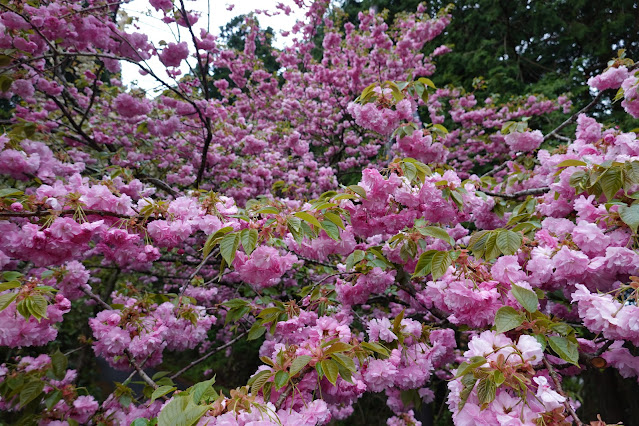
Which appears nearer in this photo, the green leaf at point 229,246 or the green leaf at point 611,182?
the green leaf at point 229,246

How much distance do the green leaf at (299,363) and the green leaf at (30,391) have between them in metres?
1.36

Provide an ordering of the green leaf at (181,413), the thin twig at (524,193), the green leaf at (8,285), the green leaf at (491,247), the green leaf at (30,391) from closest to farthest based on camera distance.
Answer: the green leaf at (181,413) → the green leaf at (8,285) → the green leaf at (491,247) → the green leaf at (30,391) → the thin twig at (524,193)

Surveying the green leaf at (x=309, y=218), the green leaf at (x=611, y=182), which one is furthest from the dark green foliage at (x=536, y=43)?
the green leaf at (x=309, y=218)

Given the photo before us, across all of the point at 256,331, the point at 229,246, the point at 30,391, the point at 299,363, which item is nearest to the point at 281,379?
the point at 299,363

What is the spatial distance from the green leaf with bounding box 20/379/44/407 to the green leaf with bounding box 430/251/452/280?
176cm

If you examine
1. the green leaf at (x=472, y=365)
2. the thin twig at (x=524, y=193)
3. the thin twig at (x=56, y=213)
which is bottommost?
the green leaf at (x=472, y=365)

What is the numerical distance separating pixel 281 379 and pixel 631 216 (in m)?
1.22

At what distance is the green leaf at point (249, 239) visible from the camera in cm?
119

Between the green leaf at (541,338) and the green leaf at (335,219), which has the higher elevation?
the green leaf at (335,219)

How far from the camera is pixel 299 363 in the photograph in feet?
3.18

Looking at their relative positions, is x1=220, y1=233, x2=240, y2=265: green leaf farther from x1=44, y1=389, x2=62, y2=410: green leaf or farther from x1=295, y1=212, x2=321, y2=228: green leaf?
x1=44, y1=389, x2=62, y2=410: green leaf

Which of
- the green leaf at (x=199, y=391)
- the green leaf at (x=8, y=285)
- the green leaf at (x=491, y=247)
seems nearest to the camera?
the green leaf at (x=199, y=391)

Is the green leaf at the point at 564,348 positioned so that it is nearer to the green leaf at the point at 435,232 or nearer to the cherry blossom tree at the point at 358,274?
the cherry blossom tree at the point at 358,274

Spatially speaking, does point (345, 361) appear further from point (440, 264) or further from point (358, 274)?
point (358, 274)
